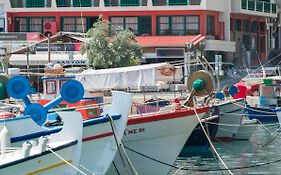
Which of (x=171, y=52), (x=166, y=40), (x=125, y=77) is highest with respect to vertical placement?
(x=166, y=40)

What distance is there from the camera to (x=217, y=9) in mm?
70500

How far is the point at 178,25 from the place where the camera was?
68.6 m

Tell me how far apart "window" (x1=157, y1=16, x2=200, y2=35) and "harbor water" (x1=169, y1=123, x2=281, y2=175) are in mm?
28967

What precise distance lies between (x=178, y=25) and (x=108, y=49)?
12.6m

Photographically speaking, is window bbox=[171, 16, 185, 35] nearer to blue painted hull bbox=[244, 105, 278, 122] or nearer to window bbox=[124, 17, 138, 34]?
window bbox=[124, 17, 138, 34]

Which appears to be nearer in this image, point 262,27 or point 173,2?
point 173,2

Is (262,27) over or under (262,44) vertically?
over

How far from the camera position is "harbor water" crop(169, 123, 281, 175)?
94.8 feet

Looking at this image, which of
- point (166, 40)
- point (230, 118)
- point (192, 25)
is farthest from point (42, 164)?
point (192, 25)

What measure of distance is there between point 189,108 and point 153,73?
394cm

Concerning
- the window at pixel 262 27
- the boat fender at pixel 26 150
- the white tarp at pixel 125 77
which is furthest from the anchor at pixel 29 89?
the window at pixel 262 27

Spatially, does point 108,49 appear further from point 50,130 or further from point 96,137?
point 50,130

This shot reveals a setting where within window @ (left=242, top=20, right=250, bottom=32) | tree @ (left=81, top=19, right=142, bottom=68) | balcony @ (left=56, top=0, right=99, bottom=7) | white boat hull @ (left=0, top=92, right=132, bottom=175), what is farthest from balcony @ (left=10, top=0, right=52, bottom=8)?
white boat hull @ (left=0, top=92, right=132, bottom=175)

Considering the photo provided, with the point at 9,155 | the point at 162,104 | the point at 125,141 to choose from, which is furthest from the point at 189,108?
the point at 9,155
